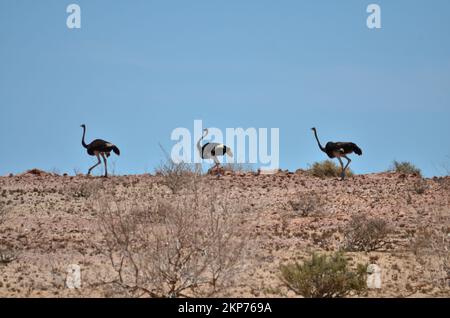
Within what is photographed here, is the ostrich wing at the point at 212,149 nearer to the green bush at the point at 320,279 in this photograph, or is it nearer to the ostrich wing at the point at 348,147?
the ostrich wing at the point at 348,147

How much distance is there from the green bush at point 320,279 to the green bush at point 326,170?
21741mm

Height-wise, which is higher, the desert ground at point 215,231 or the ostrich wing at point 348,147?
the ostrich wing at point 348,147

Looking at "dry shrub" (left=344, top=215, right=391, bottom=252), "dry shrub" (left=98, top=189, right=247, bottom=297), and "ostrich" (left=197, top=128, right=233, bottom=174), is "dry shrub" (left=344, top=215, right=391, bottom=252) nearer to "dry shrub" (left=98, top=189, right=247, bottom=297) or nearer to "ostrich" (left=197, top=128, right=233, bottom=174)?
"dry shrub" (left=98, top=189, right=247, bottom=297)

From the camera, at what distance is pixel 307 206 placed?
1070 inches

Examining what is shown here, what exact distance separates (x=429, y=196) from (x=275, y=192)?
4.84 metres

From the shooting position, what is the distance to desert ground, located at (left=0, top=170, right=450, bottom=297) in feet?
46.3

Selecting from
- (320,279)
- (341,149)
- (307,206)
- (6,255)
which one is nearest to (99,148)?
(341,149)

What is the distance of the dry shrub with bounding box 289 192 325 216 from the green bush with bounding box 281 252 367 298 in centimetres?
1168

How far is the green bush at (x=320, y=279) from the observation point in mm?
14992

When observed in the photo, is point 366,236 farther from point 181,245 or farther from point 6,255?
point 181,245

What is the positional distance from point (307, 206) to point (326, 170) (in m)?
10.5

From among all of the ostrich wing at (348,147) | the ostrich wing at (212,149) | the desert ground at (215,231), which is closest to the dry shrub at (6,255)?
the desert ground at (215,231)
